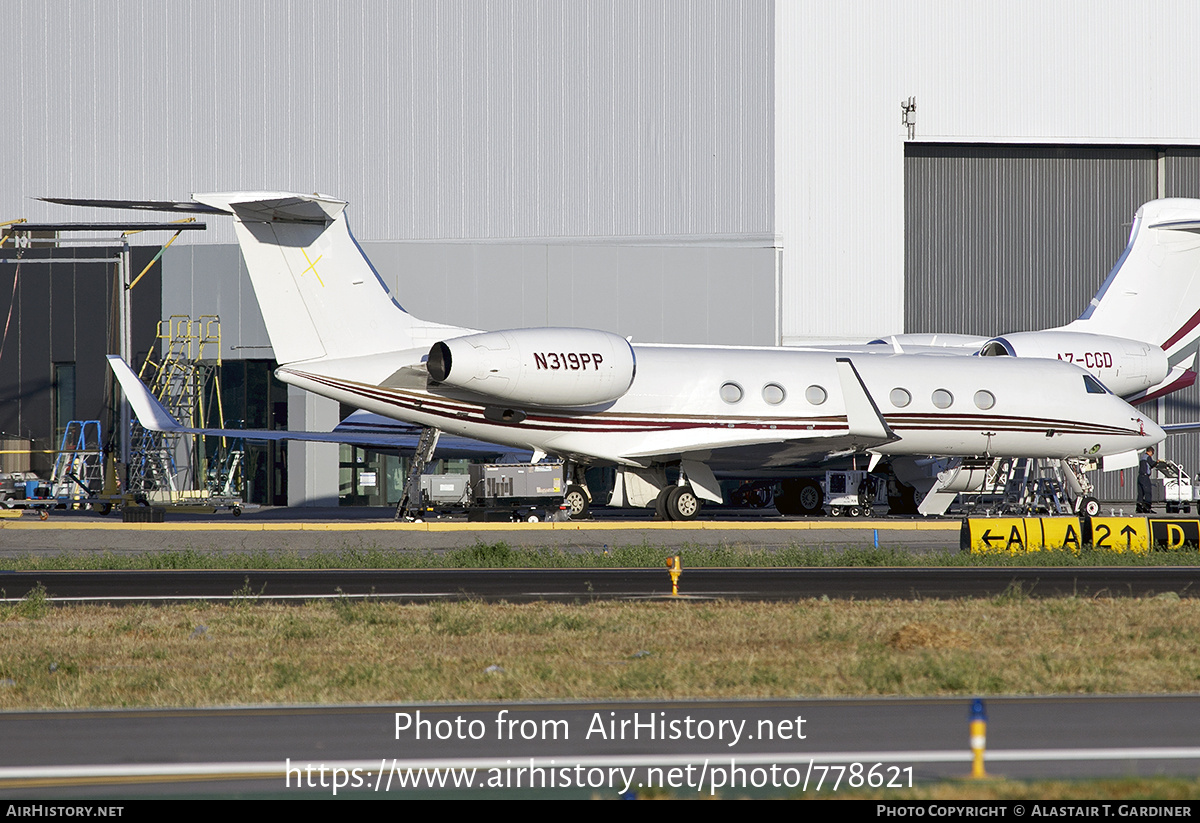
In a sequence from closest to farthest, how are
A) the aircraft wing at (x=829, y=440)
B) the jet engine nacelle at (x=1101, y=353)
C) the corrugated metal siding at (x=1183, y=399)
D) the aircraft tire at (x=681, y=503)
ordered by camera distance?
the aircraft wing at (x=829, y=440) → the aircraft tire at (x=681, y=503) → the jet engine nacelle at (x=1101, y=353) → the corrugated metal siding at (x=1183, y=399)

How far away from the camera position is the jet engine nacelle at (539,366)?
2383 cm

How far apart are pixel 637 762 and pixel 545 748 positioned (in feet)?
1.93

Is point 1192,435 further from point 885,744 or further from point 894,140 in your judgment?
point 885,744

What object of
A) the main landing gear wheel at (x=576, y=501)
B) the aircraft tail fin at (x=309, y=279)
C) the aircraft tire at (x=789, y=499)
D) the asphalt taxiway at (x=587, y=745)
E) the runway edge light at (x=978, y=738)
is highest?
the aircraft tail fin at (x=309, y=279)

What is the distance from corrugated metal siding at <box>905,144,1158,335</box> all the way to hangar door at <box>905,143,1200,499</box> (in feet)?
0.11

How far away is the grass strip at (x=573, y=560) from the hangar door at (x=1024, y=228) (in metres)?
23.6

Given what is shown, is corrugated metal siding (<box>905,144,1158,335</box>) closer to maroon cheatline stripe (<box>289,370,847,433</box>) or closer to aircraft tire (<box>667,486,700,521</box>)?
maroon cheatline stripe (<box>289,370,847,433</box>)

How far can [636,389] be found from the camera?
26.0 metres

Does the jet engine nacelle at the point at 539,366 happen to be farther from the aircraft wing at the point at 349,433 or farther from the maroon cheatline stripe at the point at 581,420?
the aircraft wing at the point at 349,433

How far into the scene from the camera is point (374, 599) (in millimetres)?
14352

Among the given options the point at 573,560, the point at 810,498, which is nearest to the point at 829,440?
the point at 810,498

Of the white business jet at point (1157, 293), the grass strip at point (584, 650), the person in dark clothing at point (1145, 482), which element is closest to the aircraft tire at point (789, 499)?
the white business jet at point (1157, 293)

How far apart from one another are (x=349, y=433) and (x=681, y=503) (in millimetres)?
11694

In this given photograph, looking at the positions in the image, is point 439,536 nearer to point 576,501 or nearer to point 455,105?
point 576,501
